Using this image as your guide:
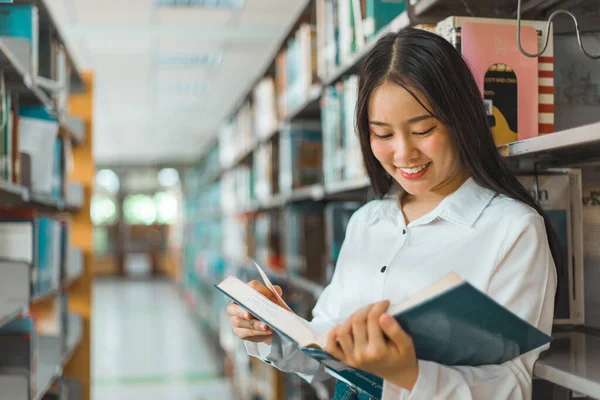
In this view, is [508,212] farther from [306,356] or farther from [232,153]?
[232,153]

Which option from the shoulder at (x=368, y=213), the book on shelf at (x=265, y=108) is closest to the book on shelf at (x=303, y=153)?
the book on shelf at (x=265, y=108)

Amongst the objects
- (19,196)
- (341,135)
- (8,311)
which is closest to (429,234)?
(341,135)

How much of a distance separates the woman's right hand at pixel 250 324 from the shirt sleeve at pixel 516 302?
340mm

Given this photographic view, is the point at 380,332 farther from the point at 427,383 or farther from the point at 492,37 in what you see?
the point at 492,37

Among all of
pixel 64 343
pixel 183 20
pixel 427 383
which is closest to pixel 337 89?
pixel 427 383

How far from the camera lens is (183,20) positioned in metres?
5.18

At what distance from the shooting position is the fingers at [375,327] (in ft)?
2.95

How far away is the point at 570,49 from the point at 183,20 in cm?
421

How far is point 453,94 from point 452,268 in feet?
1.02

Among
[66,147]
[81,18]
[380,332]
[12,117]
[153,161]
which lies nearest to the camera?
[380,332]

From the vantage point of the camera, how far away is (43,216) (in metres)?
2.98

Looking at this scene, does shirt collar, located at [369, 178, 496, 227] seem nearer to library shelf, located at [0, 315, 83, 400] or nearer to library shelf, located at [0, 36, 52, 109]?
library shelf, located at [0, 36, 52, 109]

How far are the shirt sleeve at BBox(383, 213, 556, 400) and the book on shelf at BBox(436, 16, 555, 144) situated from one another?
33 cm

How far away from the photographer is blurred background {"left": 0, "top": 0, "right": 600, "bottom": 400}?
4.47 ft
